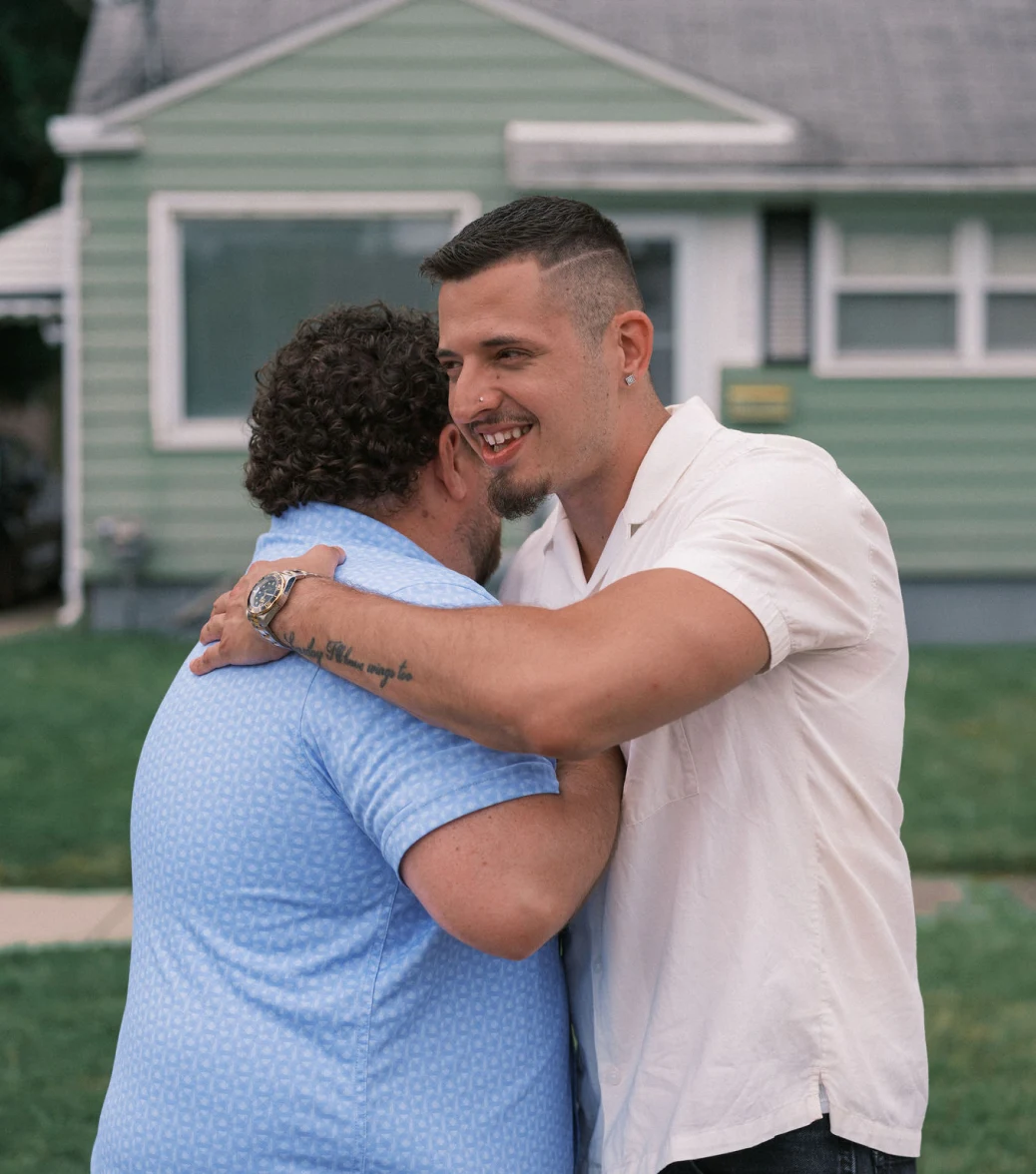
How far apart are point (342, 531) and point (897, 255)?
393 inches

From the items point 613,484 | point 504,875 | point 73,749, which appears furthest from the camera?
point 73,749

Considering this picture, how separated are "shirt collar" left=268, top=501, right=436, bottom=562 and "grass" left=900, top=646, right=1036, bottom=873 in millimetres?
4501

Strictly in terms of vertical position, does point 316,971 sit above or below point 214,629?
below

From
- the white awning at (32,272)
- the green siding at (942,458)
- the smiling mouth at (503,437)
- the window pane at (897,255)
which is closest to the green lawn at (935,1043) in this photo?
the smiling mouth at (503,437)

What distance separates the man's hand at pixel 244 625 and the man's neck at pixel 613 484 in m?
0.40

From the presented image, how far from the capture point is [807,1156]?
188 centimetres

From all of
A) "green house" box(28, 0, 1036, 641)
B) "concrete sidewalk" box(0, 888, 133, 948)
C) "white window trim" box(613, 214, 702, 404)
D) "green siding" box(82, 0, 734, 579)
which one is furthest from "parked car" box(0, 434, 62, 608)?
"concrete sidewalk" box(0, 888, 133, 948)

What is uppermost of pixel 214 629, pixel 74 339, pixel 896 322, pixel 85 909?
pixel 896 322

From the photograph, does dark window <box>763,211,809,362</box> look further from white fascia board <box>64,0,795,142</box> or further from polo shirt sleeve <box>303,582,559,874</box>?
polo shirt sleeve <box>303,582,559,874</box>

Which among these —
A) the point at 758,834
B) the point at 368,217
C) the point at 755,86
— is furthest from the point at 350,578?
the point at 755,86

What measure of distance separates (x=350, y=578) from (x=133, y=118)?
394 inches

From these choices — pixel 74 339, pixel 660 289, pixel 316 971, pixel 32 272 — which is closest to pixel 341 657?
pixel 316 971

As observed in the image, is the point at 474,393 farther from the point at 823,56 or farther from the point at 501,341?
the point at 823,56

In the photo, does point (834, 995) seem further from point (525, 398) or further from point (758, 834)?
point (525, 398)
